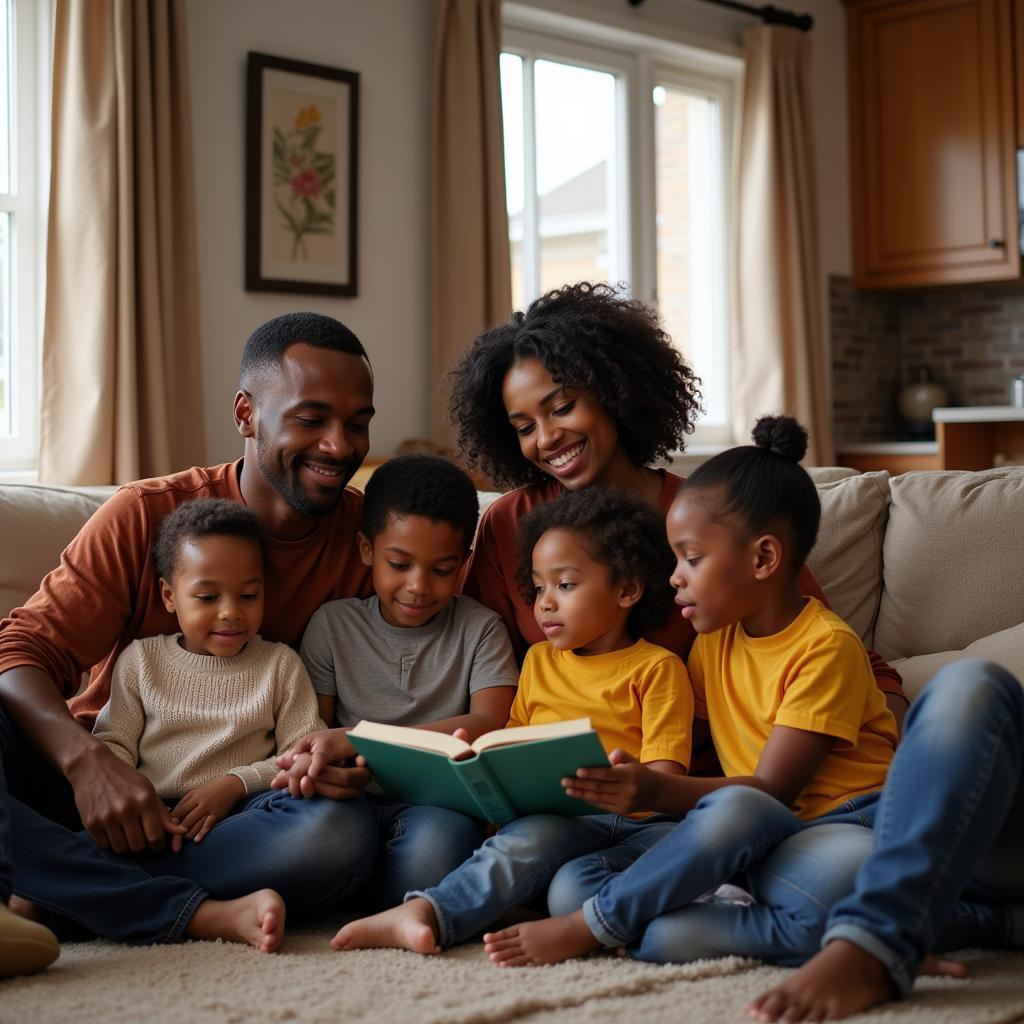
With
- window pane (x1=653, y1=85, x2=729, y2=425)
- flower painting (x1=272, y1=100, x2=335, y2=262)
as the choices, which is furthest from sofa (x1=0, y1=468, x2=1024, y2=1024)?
window pane (x1=653, y1=85, x2=729, y2=425)

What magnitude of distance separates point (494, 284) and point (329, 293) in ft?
1.99

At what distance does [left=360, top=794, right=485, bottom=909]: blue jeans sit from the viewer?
1.86m

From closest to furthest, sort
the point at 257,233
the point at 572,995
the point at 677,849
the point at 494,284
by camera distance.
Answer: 1. the point at 572,995
2. the point at 677,849
3. the point at 257,233
4. the point at 494,284

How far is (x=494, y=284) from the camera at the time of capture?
181 inches

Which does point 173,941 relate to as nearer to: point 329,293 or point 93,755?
point 93,755

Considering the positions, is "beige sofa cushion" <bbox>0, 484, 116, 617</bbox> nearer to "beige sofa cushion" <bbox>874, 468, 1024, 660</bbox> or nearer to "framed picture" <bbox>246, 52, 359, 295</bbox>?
"beige sofa cushion" <bbox>874, 468, 1024, 660</bbox>

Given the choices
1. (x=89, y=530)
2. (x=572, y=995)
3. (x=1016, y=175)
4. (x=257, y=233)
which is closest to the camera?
(x=572, y=995)

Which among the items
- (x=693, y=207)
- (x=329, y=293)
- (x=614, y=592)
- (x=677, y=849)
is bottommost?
(x=677, y=849)

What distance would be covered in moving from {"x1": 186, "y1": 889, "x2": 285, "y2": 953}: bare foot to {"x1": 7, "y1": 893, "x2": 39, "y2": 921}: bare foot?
0.20 m

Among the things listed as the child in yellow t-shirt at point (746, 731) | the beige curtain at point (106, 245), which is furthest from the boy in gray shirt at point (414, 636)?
the beige curtain at point (106, 245)

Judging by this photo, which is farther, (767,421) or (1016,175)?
(1016,175)

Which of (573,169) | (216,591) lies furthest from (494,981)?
(573,169)

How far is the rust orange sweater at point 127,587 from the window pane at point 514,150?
9.46 feet

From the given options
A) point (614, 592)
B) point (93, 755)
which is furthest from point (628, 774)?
point (93, 755)
